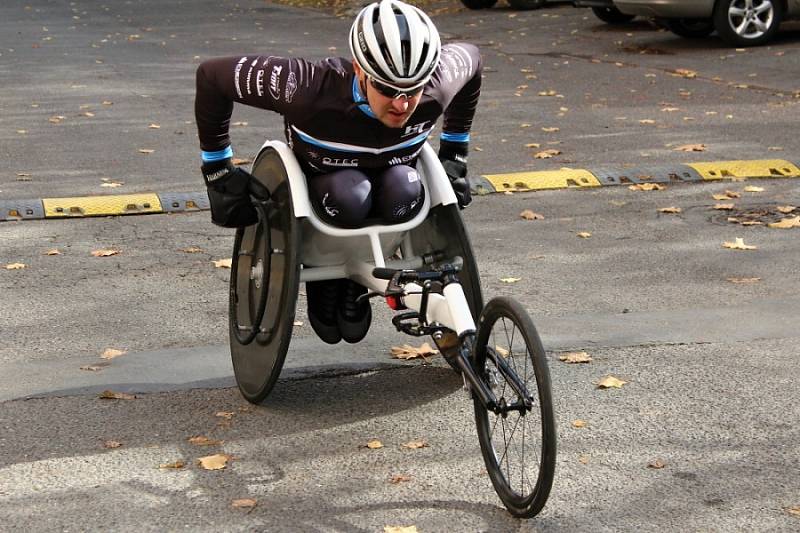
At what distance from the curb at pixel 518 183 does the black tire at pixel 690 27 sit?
316 inches

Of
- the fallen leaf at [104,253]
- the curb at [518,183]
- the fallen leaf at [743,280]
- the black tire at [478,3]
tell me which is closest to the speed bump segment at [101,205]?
the curb at [518,183]

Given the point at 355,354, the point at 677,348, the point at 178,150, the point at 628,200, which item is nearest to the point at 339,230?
the point at 355,354

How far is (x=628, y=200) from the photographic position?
8.86 m

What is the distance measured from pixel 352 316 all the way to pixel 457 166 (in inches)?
27.9

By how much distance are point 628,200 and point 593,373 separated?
3.52 metres

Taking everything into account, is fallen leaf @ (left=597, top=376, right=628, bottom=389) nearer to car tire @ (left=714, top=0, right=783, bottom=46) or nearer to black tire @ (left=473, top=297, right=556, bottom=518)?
black tire @ (left=473, top=297, right=556, bottom=518)

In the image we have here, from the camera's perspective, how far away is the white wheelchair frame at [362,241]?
15.9 ft

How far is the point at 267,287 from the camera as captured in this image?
518cm

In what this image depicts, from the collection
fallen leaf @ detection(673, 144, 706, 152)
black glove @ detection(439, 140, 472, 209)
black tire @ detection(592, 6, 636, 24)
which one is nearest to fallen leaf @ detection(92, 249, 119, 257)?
black glove @ detection(439, 140, 472, 209)

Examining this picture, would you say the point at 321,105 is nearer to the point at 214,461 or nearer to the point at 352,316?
the point at 352,316

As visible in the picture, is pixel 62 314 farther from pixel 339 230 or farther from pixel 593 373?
pixel 593 373

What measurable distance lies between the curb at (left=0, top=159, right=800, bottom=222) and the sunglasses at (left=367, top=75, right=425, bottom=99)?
4.31m

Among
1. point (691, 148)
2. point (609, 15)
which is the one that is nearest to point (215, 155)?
point (691, 148)

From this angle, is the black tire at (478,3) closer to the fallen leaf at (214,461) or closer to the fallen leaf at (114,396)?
the fallen leaf at (114,396)
